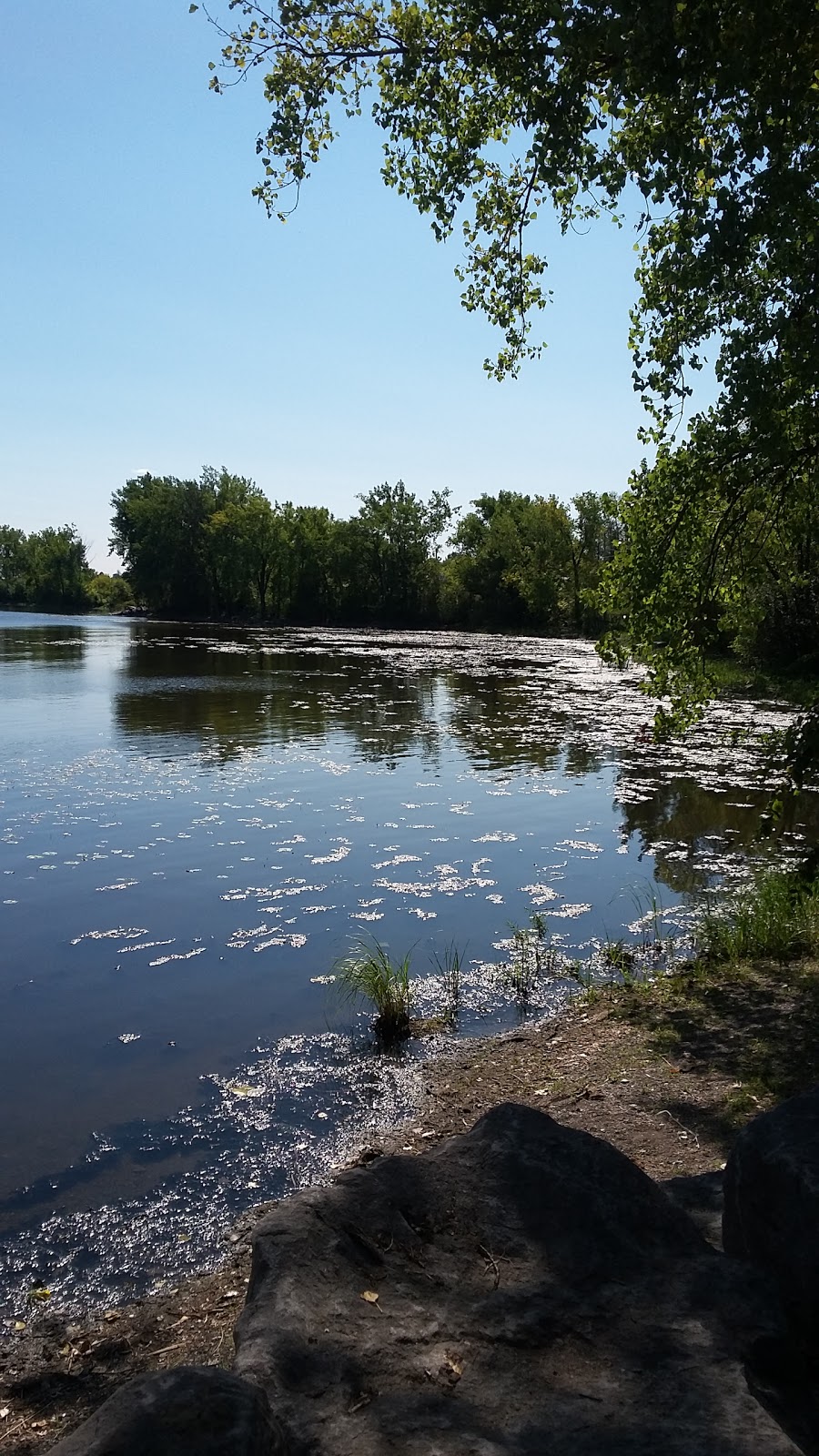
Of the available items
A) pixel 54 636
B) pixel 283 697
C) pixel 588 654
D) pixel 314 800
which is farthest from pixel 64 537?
pixel 314 800

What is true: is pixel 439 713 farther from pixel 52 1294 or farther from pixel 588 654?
pixel 588 654

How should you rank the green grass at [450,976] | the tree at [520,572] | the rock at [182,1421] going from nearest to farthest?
1. the rock at [182,1421]
2. the green grass at [450,976]
3. the tree at [520,572]

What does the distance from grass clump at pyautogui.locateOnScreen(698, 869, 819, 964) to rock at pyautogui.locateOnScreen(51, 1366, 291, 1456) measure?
8.17 m

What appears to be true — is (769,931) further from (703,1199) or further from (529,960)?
(703,1199)

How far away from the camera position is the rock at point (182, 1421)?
88.6 inches

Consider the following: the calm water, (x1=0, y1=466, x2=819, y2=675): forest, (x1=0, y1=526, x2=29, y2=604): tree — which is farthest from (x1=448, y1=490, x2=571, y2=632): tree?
(x1=0, y1=526, x2=29, y2=604): tree

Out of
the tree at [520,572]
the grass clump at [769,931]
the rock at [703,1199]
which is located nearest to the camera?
the rock at [703,1199]

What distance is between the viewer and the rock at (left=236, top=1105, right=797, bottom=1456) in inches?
102

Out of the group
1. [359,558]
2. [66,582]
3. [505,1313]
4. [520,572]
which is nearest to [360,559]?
[359,558]

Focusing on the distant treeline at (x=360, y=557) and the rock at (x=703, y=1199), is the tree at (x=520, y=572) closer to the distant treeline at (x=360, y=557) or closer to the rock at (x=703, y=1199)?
the distant treeline at (x=360, y=557)

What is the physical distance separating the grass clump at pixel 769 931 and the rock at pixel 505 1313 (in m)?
6.64

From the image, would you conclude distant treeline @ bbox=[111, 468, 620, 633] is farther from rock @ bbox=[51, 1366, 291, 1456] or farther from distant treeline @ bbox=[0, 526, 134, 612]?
rock @ bbox=[51, 1366, 291, 1456]

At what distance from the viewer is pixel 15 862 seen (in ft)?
45.5

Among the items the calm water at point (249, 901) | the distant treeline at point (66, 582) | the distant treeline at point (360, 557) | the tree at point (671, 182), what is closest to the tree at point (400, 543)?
the distant treeline at point (360, 557)
